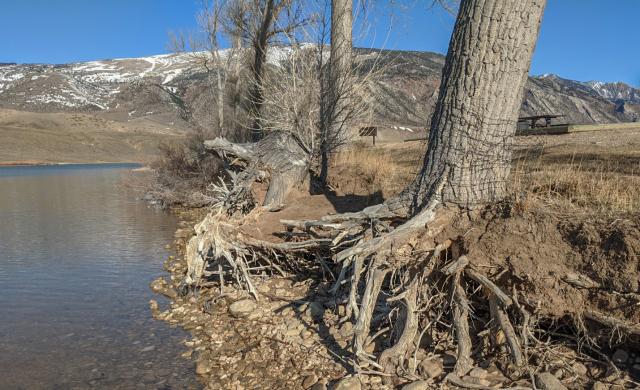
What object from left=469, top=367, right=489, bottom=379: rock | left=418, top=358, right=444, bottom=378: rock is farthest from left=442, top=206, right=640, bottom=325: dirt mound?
left=418, top=358, right=444, bottom=378: rock

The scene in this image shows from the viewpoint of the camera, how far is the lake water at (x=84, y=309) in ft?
15.8

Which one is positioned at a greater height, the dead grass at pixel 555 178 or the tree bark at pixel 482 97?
the tree bark at pixel 482 97

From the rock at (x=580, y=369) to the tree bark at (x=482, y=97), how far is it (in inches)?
65.4

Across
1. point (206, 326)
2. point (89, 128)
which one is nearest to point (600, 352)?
point (206, 326)

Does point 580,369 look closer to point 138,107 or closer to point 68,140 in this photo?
point 68,140

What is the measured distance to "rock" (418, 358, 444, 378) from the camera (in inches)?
156

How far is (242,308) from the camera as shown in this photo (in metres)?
6.01

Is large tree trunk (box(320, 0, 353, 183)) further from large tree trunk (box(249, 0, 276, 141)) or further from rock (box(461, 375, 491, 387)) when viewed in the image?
rock (box(461, 375, 491, 387))

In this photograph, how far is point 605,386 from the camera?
11.5 ft

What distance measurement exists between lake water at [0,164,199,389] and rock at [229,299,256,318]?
0.68 m

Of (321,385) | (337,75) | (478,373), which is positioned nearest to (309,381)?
(321,385)

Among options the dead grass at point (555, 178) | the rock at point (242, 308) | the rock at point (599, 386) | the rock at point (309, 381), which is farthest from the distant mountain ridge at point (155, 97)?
the rock at point (599, 386)

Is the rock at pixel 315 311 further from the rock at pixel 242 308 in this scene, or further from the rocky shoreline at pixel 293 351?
the rock at pixel 242 308

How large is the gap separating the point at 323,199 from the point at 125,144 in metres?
81.7
